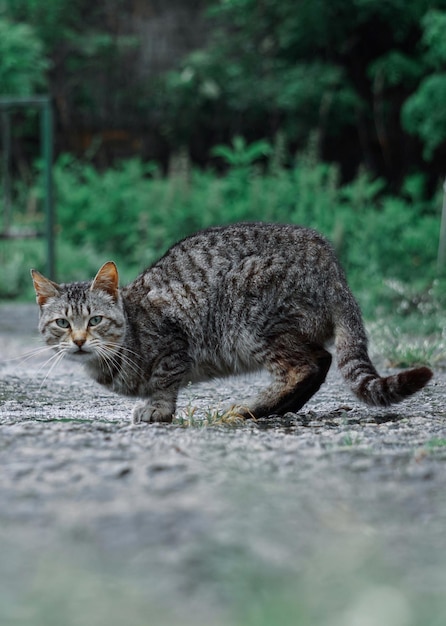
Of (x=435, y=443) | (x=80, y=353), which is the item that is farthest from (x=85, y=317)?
(x=435, y=443)

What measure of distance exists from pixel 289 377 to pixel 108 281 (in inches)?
33.2

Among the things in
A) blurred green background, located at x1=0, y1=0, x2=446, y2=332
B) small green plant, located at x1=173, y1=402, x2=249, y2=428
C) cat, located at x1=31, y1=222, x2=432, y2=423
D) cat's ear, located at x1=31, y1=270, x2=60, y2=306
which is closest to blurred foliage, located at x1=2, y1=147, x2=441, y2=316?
blurred green background, located at x1=0, y1=0, x2=446, y2=332

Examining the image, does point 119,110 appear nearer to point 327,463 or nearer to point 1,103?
point 1,103

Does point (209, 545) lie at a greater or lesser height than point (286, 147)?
lesser

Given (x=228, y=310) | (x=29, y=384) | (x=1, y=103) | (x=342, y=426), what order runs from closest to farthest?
(x=342, y=426) → (x=228, y=310) → (x=29, y=384) → (x=1, y=103)

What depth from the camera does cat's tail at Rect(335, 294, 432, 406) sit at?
318cm

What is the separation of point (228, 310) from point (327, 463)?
1.21m

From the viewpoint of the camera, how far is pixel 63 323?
11.9 feet

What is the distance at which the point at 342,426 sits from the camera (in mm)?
3252

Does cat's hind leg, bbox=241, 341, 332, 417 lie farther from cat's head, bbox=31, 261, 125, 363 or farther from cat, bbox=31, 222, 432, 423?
cat's head, bbox=31, 261, 125, 363

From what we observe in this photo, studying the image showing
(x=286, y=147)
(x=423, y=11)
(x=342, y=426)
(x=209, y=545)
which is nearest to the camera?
(x=209, y=545)

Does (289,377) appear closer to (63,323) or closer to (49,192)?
(63,323)

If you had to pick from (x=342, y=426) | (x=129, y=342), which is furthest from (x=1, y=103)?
(x=342, y=426)

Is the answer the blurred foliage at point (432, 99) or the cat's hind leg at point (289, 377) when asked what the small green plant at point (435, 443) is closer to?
the cat's hind leg at point (289, 377)
